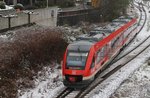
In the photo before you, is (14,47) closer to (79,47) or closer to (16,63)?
(16,63)

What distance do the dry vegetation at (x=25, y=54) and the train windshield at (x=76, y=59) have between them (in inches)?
122

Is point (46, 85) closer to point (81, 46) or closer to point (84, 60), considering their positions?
point (84, 60)

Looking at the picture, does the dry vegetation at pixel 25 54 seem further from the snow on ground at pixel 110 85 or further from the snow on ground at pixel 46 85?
the snow on ground at pixel 110 85

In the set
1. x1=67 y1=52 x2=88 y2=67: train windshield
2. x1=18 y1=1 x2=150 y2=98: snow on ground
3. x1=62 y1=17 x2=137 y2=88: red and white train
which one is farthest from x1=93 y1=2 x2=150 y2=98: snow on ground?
x1=67 y1=52 x2=88 y2=67: train windshield

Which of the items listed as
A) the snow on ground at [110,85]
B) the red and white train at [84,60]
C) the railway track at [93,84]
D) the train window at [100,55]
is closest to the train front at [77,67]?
the red and white train at [84,60]

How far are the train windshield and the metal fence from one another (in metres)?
10.8

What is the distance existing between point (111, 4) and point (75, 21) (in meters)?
10.6

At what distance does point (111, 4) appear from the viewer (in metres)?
61.6

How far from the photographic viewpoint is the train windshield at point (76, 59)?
24.3 m

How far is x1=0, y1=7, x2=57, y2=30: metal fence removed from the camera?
3416 cm

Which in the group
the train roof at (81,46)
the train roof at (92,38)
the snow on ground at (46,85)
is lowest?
the snow on ground at (46,85)

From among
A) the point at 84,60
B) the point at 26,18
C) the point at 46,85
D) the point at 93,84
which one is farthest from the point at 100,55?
the point at 26,18

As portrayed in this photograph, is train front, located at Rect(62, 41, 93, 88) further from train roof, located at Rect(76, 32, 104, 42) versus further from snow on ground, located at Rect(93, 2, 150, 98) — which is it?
train roof, located at Rect(76, 32, 104, 42)

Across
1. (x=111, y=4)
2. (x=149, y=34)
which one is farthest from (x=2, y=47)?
(x=111, y=4)
